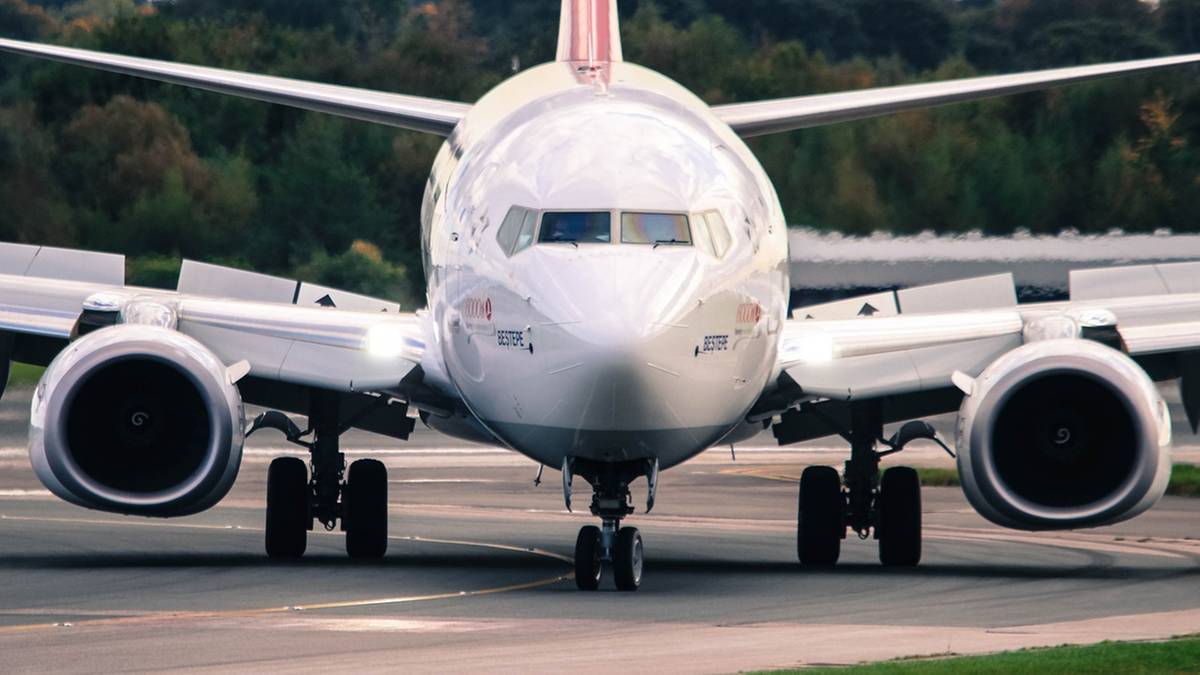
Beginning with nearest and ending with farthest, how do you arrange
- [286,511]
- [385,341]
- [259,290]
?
1. [385,341]
2. [286,511]
3. [259,290]

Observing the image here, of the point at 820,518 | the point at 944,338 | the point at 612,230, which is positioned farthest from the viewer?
the point at 820,518

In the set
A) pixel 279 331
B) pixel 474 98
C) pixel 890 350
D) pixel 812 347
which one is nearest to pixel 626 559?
pixel 812 347

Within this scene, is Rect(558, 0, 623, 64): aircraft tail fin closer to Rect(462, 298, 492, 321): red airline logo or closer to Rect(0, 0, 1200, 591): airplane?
Rect(0, 0, 1200, 591): airplane

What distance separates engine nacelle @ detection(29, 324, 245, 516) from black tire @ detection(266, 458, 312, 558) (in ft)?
7.11

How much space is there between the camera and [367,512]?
70.8 feet

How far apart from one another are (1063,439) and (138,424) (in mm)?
7241

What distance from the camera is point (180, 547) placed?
22.7 m

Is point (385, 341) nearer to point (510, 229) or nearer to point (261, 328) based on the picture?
point (261, 328)

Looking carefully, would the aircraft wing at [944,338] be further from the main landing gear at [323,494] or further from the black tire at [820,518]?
the main landing gear at [323,494]

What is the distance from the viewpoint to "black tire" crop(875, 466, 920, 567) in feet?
69.2

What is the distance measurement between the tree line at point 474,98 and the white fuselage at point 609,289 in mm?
13290

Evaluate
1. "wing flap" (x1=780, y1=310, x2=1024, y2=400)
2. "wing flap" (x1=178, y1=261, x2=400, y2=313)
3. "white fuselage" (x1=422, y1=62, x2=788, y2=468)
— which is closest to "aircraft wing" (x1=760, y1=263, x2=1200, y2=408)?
"wing flap" (x1=780, y1=310, x2=1024, y2=400)

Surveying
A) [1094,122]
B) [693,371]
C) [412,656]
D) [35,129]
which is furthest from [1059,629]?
[35,129]

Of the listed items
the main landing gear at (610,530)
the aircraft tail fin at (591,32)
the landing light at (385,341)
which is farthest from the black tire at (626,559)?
the aircraft tail fin at (591,32)
